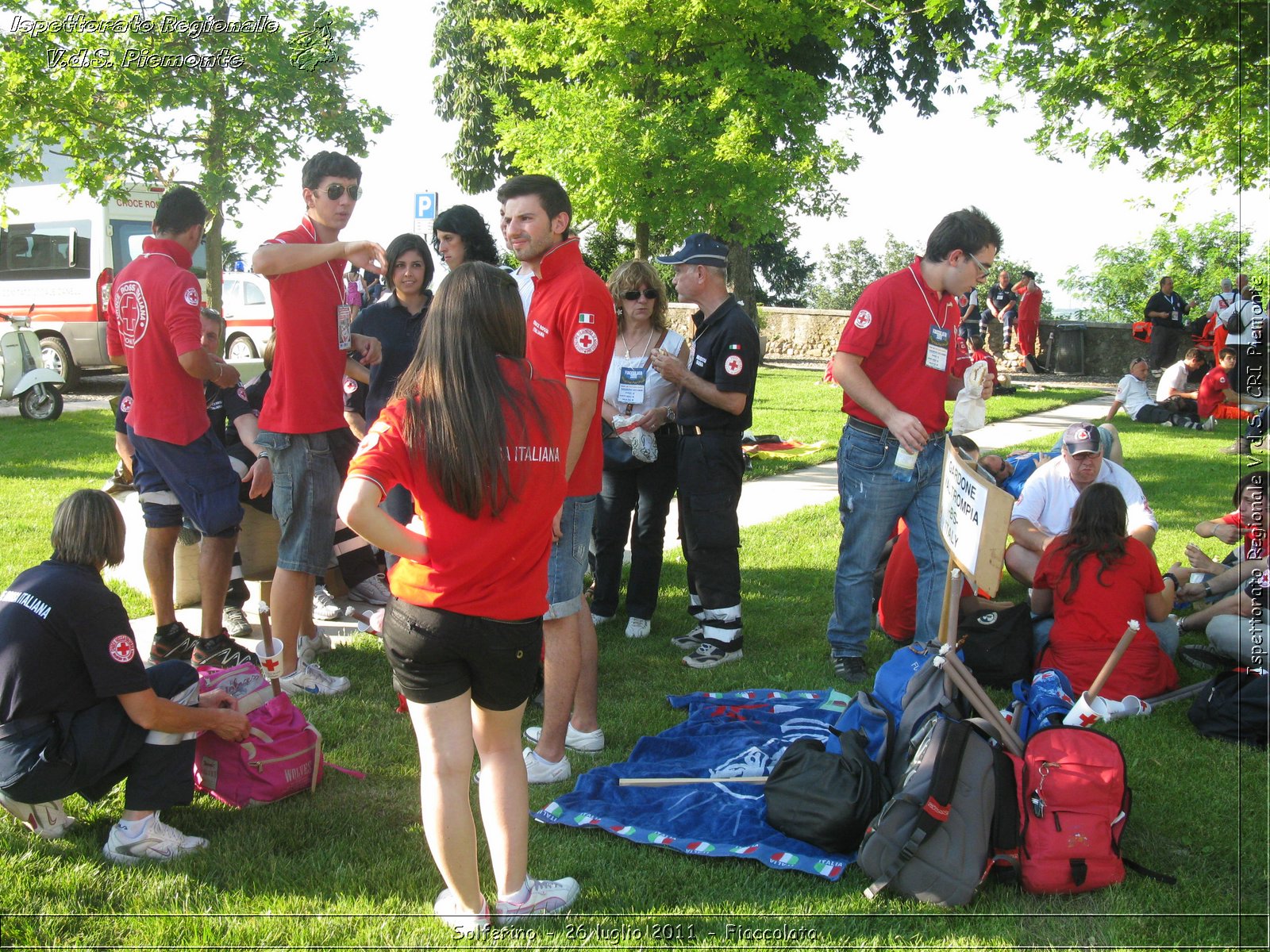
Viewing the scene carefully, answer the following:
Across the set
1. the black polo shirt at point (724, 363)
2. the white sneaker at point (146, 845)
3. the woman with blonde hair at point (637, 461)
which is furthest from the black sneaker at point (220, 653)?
the black polo shirt at point (724, 363)

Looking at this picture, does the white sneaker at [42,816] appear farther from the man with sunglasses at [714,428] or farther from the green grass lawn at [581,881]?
the man with sunglasses at [714,428]

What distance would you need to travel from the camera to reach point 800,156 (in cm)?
1131

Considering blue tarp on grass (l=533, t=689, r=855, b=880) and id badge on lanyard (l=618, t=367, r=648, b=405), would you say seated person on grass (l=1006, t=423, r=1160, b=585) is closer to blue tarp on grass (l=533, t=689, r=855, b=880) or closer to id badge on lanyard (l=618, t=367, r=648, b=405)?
blue tarp on grass (l=533, t=689, r=855, b=880)

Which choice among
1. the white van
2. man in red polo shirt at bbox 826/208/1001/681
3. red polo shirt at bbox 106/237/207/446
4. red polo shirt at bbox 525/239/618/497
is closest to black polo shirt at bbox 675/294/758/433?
man in red polo shirt at bbox 826/208/1001/681

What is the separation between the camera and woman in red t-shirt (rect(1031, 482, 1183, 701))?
4.67m

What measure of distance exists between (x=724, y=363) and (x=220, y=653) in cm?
276

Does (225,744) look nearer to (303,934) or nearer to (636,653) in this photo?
(303,934)

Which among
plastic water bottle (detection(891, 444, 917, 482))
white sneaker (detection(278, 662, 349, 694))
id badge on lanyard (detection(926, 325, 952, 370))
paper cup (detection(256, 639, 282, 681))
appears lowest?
white sneaker (detection(278, 662, 349, 694))

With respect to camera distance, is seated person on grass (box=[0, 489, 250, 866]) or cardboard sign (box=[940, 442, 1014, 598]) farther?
cardboard sign (box=[940, 442, 1014, 598])

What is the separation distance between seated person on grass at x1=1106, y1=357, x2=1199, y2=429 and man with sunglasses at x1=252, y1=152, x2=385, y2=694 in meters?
12.4

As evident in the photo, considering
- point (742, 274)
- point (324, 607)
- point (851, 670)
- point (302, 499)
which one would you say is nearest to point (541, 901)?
point (302, 499)

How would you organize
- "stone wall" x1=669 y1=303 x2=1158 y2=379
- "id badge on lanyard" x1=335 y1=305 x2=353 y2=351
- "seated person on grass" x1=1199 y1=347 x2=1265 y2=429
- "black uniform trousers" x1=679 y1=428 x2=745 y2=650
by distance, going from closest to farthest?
"id badge on lanyard" x1=335 y1=305 x2=353 y2=351 → "black uniform trousers" x1=679 y1=428 x2=745 y2=650 → "seated person on grass" x1=1199 y1=347 x2=1265 y2=429 → "stone wall" x1=669 y1=303 x2=1158 y2=379

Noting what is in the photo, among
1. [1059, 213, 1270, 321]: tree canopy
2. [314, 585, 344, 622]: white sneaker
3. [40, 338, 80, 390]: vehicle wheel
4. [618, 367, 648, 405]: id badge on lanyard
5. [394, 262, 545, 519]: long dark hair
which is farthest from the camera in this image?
[1059, 213, 1270, 321]: tree canopy

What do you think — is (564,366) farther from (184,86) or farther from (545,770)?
(184,86)
